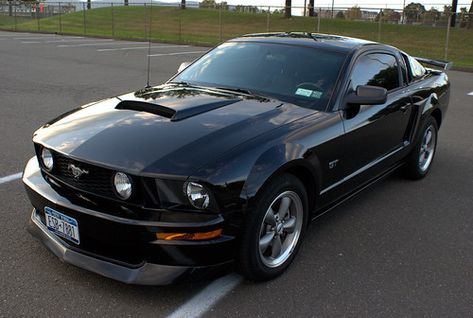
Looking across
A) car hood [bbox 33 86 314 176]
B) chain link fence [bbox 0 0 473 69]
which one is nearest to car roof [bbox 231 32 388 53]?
car hood [bbox 33 86 314 176]

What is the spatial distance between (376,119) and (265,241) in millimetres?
1655

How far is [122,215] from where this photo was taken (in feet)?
8.94

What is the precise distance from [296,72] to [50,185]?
6.76 ft

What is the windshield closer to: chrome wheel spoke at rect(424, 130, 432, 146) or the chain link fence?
chrome wheel spoke at rect(424, 130, 432, 146)

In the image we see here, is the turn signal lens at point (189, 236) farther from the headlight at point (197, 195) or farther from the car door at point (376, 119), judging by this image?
the car door at point (376, 119)

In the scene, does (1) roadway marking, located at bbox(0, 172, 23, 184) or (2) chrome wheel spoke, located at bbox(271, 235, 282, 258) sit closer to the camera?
(2) chrome wheel spoke, located at bbox(271, 235, 282, 258)

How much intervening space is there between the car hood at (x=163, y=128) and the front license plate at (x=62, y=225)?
0.37m

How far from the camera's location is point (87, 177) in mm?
2855

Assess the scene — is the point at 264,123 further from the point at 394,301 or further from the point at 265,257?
the point at 394,301

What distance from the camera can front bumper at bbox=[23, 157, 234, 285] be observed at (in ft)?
8.75

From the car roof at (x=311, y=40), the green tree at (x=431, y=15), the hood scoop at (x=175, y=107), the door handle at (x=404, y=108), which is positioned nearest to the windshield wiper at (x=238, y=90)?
the hood scoop at (x=175, y=107)

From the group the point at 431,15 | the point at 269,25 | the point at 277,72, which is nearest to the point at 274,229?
the point at 277,72

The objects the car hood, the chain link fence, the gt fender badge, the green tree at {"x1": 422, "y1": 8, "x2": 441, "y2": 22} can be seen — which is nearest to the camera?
the car hood

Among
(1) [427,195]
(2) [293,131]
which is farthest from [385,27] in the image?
(2) [293,131]
